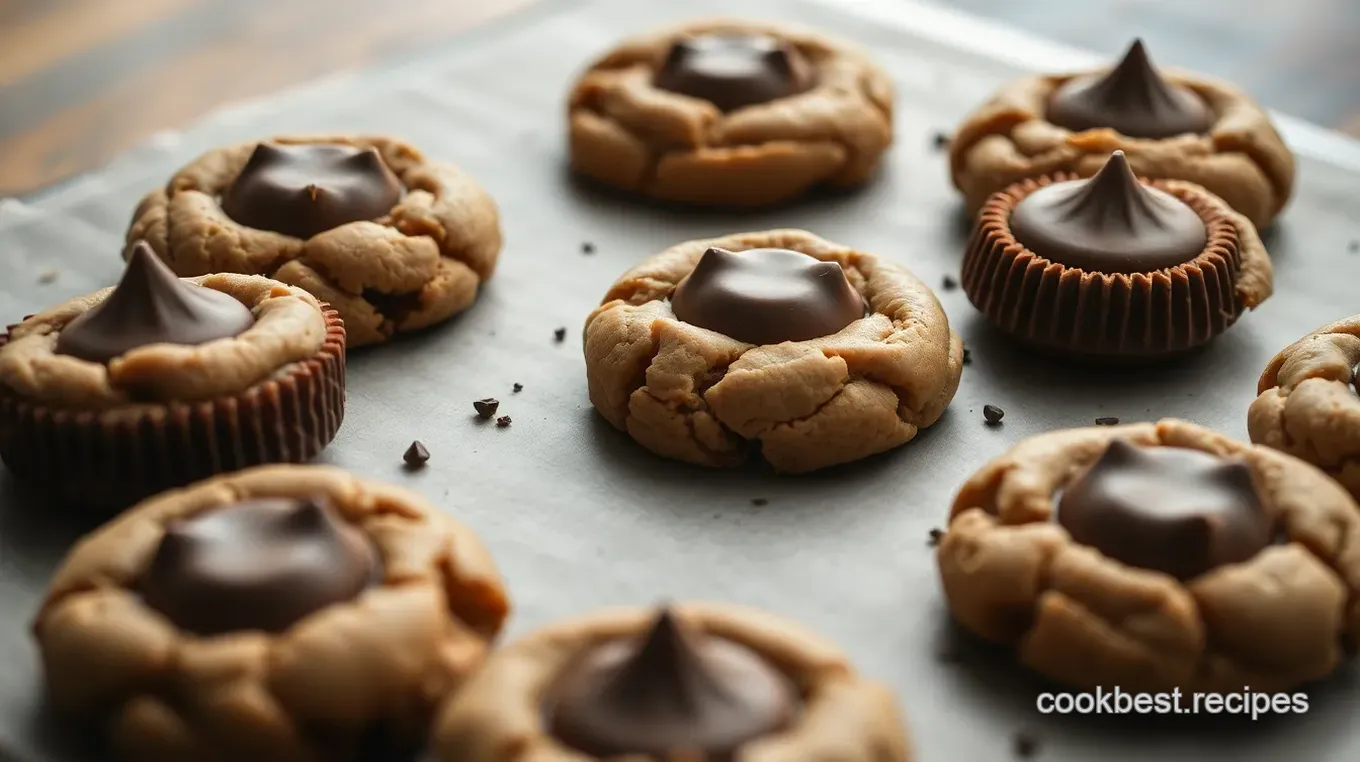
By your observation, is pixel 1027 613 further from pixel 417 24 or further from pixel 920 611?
pixel 417 24

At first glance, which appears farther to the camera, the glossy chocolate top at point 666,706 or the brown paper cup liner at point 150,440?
the brown paper cup liner at point 150,440

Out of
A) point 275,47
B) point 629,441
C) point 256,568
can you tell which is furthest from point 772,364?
point 275,47

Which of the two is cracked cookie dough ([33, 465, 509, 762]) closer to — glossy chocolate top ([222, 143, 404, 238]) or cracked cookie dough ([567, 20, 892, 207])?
glossy chocolate top ([222, 143, 404, 238])

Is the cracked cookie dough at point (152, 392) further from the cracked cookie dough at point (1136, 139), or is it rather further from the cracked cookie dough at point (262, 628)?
the cracked cookie dough at point (1136, 139)

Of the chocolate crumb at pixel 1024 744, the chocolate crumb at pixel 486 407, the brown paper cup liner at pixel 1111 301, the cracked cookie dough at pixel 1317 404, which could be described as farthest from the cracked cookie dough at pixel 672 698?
the brown paper cup liner at pixel 1111 301

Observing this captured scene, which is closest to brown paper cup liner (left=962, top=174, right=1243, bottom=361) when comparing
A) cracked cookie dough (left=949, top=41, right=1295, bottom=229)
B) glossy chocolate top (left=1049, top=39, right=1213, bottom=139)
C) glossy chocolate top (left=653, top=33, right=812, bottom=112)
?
cracked cookie dough (left=949, top=41, right=1295, bottom=229)

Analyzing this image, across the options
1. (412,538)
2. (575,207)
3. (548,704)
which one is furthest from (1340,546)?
(575,207)

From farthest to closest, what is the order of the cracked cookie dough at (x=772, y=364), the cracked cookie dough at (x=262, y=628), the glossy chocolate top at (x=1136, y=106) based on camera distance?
the glossy chocolate top at (x=1136, y=106)
the cracked cookie dough at (x=772, y=364)
the cracked cookie dough at (x=262, y=628)
